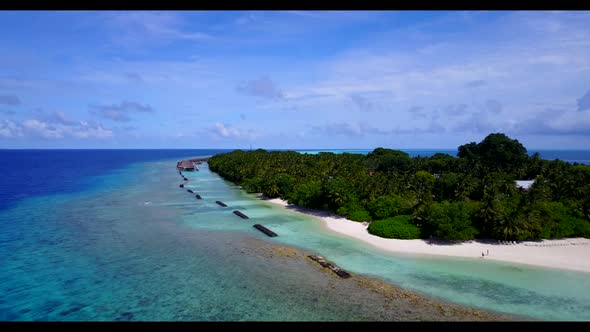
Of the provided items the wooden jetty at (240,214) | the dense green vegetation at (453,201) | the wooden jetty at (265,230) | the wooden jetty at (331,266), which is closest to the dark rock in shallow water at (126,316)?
the wooden jetty at (331,266)

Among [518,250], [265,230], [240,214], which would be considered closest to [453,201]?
[518,250]

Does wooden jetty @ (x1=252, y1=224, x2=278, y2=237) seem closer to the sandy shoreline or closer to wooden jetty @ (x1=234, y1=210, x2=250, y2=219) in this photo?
wooden jetty @ (x1=234, y1=210, x2=250, y2=219)

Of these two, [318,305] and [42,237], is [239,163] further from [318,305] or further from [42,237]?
[318,305]

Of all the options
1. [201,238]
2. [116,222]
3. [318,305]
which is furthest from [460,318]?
[116,222]

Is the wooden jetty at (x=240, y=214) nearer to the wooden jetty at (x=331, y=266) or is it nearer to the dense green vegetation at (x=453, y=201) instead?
the dense green vegetation at (x=453, y=201)

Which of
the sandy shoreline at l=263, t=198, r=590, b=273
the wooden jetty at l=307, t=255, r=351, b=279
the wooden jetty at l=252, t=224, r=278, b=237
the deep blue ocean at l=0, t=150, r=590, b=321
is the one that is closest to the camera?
the deep blue ocean at l=0, t=150, r=590, b=321

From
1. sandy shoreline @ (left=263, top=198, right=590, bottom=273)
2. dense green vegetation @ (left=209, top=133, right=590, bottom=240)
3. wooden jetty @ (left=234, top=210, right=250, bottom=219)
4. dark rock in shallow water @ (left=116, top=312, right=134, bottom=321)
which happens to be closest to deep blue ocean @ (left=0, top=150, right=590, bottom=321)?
dark rock in shallow water @ (left=116, top=312, right=134, bottom=321)
